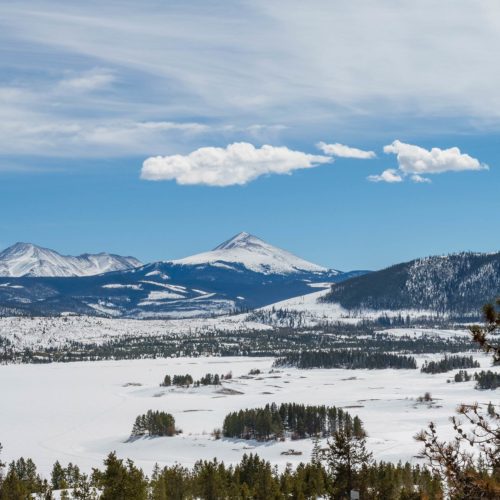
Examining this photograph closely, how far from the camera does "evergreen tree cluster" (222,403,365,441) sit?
136m

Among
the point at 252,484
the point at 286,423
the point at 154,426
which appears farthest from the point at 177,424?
the point at 252,484

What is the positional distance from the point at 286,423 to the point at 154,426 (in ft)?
85.7

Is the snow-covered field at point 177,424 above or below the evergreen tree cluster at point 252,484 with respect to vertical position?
below

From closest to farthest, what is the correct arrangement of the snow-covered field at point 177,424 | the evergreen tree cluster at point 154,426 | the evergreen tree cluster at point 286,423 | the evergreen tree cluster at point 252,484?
the evergreen tree cluster at point 252,484 → the snow-covered field at point 177,424 → the evergreen tree cluster at point 286,423 → the evergreen tree cluster at point 154,426

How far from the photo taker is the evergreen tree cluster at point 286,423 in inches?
5369

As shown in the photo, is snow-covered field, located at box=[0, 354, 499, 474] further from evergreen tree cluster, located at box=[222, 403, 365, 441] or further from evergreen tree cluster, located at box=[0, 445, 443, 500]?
evergreen tree cluster, located at box=[0, 445, 443, 500]

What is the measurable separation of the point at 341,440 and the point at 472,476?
40.3m

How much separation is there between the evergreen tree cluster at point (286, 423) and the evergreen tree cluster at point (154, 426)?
10.6 m

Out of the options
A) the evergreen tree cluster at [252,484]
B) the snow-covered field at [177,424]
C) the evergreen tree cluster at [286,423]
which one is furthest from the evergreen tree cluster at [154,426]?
the evergreen tree cluster at [252,484]

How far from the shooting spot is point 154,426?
14088 cm

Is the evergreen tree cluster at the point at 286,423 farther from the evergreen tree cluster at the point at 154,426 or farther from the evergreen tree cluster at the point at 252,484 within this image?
the evergreen tree cluster at the point at 252,484

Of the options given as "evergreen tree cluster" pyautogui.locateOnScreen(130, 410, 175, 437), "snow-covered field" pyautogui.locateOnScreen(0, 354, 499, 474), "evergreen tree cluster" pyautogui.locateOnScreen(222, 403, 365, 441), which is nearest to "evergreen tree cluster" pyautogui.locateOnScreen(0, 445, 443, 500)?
"snow-covered field" pyautogui.locateOnScreen(0, 354, 499, 474)

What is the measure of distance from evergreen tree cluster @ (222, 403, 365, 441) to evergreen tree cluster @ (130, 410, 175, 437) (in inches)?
418

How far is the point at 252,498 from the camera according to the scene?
71.8 m
